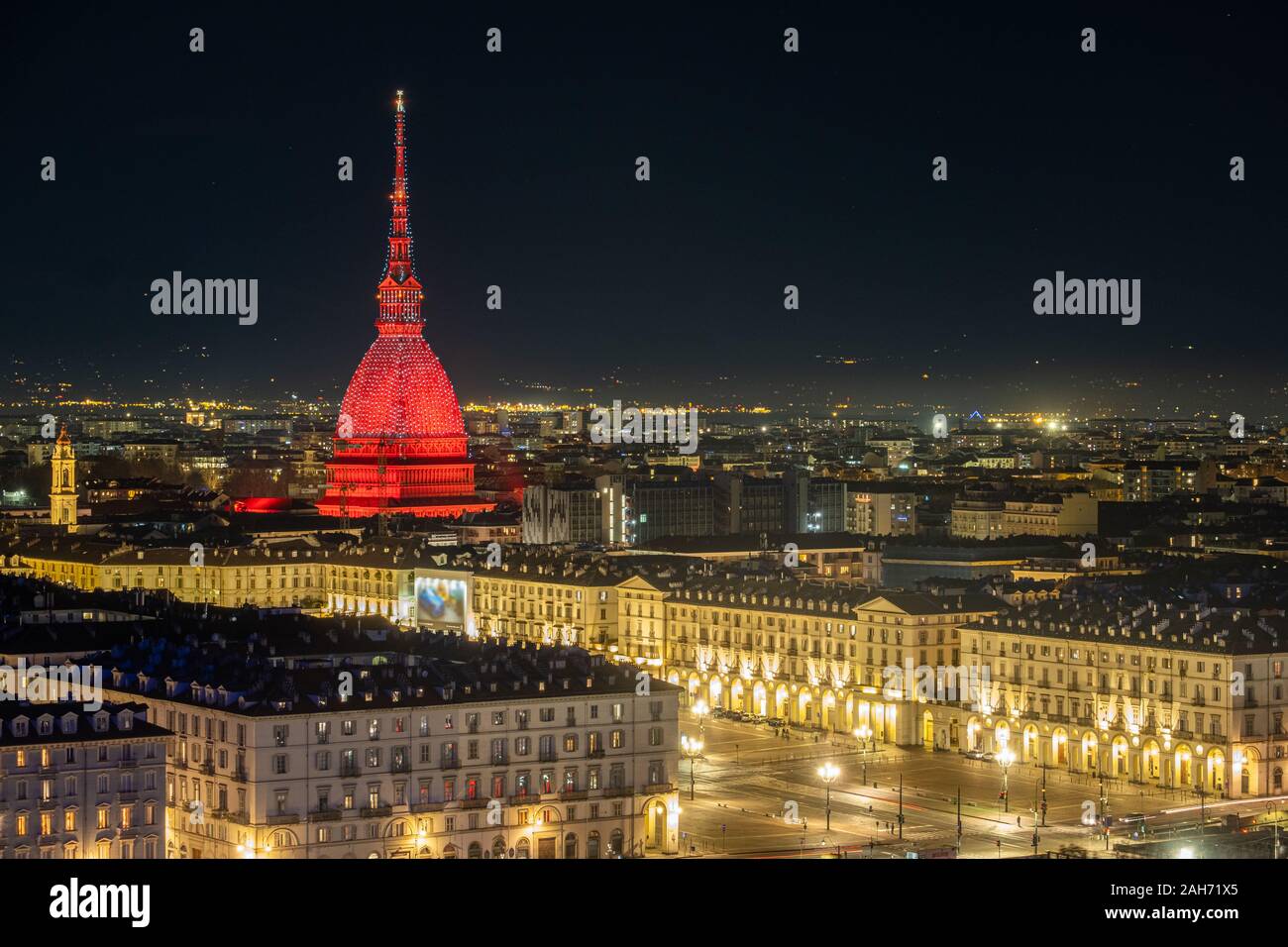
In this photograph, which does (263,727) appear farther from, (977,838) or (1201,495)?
(1201,495)

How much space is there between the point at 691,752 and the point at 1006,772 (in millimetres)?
6539

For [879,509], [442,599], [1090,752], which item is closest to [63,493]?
[442,599]

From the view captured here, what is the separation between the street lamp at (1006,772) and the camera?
4506 cm

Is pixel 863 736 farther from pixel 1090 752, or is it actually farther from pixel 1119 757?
pixel 1119 757

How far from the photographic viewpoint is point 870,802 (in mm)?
44875

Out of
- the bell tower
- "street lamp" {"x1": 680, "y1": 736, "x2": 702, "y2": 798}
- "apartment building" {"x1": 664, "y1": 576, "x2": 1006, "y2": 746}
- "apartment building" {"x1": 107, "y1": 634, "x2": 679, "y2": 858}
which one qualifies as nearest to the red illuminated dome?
the bell tower

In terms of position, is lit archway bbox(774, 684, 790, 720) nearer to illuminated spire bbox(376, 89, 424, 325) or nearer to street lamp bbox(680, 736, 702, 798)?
street lamp bbox(680, 736, 702, 798)

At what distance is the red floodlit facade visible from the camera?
10931cm

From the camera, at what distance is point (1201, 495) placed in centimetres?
12700

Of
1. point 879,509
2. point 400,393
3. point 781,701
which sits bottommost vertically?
point 781,701

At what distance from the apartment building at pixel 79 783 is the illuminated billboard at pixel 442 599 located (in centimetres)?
3671
